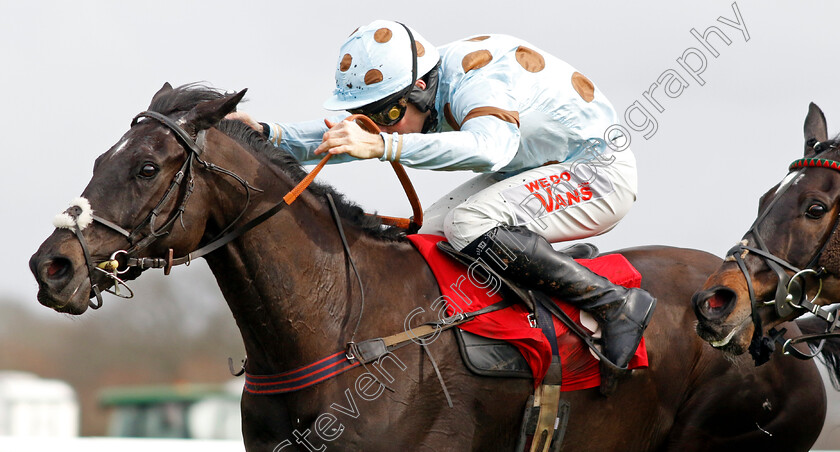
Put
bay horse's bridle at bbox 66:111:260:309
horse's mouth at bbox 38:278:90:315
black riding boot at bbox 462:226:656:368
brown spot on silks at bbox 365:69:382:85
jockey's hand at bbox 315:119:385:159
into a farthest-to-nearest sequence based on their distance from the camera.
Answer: brown spot on silks at bbox 365:69:382:85, black riding boot at bbox 462:226:656:368, jockey's hand at bbox 315:119:385:159, bay horse's bridle at bbox 66:111:260:309, horse's mouth at bbox 38:278:90:315

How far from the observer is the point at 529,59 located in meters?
4.49

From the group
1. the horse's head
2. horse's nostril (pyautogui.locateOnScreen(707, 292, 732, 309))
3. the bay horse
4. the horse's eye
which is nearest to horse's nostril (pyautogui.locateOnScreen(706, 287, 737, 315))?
horse's nostril (pyautogui.locateOnScreen(707, 292, 732, 309))

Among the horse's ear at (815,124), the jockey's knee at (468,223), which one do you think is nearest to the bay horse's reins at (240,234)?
the jockey's knee at (468,223)

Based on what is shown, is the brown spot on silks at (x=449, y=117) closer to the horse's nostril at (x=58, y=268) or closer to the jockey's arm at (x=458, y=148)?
the jockey's arm at (x=458, y=148)

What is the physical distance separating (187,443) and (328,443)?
5.22m

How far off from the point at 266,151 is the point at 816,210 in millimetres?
2305

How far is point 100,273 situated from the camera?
11.5 ft

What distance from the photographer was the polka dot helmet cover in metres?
4.28

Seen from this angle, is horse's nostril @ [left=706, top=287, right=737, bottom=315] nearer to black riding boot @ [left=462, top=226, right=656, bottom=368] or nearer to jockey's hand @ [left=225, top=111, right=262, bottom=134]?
black riding boot @ [left=462, top=226, right=656, bottom=368]

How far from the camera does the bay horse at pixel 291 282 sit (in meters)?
3.54

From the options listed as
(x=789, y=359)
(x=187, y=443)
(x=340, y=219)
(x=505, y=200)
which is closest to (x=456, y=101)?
(x=505, y=200)

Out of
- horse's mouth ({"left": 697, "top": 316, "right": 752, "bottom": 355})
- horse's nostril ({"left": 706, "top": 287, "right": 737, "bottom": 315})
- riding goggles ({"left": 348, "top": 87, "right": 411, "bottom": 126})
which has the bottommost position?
horse's mouth ({"left": 697, "top": 316, "right": 752, "bottom": 355})

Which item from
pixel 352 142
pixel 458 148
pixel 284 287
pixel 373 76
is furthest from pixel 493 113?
pixel 284 287

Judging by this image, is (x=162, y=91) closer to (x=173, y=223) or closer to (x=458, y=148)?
(x=173, y=223)
